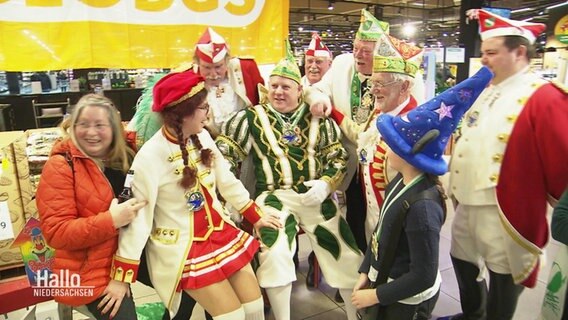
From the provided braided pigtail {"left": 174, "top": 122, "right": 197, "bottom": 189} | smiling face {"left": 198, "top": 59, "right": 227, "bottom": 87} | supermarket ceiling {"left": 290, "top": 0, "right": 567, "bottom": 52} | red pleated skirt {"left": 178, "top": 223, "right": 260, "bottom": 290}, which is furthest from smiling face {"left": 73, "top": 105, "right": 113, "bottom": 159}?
supermarket ceiling {"left": 290, "top": 0, "right": 567, "bottom": 52}

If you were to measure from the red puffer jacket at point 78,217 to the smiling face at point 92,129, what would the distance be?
44mm

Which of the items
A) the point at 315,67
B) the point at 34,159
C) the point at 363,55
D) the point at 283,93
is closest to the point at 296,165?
the point at 283,93

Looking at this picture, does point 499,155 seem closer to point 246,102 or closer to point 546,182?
point 546,182

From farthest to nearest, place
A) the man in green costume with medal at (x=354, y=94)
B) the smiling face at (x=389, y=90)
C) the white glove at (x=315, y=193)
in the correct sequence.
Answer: the man in green costume with medal at (x=354, y=94), the white glove at (x=315, y=193), the smiling face at (x=389, y=90)

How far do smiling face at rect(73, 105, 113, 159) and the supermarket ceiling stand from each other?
844 cm

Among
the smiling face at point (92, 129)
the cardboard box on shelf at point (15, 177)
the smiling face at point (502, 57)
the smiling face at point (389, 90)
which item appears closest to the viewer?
the smiling face at point (92, 129)

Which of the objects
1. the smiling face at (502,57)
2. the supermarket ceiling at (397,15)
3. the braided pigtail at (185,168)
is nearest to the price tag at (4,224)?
the braided pigtail at (185,168)

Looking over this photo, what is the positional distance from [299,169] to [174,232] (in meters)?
0.80

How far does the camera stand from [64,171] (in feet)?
5.35

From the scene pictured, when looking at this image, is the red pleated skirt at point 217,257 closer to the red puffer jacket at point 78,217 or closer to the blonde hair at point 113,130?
the red puffer jacket at point 78,217

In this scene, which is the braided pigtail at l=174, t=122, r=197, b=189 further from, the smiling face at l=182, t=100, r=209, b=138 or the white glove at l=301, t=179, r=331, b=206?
the white glove at l=301, t=179, r=331, b=206

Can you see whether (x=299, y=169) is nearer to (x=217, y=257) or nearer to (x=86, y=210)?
(x=217, y=257)

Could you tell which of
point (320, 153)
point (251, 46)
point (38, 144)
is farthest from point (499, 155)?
point (38, 144)

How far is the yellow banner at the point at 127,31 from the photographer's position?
6.92 feet
